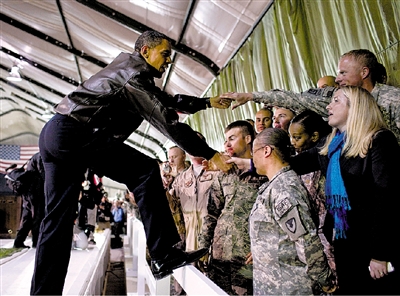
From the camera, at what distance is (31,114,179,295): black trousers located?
2064 millimetres

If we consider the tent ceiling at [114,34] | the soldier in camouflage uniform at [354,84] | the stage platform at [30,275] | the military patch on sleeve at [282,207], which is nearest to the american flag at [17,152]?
the tent ceiling at [114,34]

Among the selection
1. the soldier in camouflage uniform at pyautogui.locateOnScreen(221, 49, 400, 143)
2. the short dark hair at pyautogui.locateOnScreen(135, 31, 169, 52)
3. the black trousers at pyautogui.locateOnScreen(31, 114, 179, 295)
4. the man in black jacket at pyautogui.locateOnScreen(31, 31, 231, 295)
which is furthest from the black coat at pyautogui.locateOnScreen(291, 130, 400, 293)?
the short dark hair at pyautogui.locateOnScreen(135, 31, 169, 52)

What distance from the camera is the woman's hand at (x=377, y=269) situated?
1.62 m

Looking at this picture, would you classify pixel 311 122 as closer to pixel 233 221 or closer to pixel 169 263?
pixel 233 221

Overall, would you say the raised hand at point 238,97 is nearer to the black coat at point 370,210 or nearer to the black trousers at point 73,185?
the black trousers at point 73,185

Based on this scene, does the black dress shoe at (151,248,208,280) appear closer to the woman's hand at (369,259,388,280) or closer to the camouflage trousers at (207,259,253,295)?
the camouflage trousers at (207,259,253,295)

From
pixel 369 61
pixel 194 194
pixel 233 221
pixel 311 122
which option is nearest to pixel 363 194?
pixel 369 61


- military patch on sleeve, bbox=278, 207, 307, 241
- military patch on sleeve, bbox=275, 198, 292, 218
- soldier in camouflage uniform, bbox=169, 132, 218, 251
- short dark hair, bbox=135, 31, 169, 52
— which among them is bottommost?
military patch on sleeve, bbox=278, 207, 307, 241

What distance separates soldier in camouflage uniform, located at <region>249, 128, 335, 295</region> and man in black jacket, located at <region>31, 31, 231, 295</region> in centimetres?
26

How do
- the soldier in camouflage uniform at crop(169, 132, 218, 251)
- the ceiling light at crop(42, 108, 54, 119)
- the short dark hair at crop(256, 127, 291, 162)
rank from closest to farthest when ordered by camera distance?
the short dark hair at crop(256, 127, 291, 162) → the soldier in camouflage uniform at crop(169, 132, 218, 251) → the ceiling light at crop(42, 108, 54, 119)

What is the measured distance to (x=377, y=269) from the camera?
1.64 m

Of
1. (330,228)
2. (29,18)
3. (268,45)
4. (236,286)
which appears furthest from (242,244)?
(29,18)

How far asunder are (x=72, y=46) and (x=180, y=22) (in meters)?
3.50

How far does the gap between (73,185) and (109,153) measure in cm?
26
